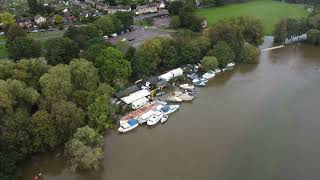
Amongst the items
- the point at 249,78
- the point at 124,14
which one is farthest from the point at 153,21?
the point at 249,78

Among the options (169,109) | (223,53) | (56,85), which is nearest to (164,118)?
(169,109)

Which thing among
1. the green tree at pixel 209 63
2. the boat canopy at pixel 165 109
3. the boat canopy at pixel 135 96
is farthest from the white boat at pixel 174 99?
the green tree at pixel 209 63

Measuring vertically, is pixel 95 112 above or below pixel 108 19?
below

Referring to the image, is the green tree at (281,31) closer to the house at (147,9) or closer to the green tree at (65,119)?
the house at (147,9)

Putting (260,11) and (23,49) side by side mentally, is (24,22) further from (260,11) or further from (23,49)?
(260,11)

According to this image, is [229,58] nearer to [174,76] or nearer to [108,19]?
[174,76]

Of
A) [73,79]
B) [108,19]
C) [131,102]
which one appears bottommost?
[131,102]
